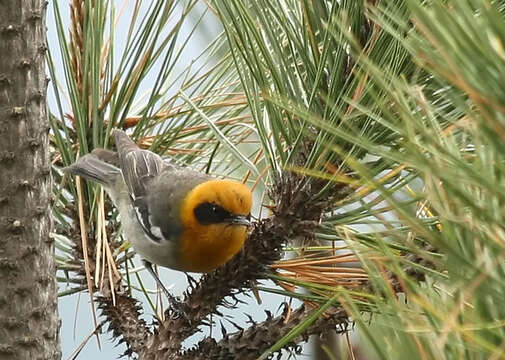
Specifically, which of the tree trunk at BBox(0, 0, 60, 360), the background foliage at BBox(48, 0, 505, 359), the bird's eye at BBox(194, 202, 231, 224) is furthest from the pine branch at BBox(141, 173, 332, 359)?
the bird's eye at BBox(194, 202, 231, 224)

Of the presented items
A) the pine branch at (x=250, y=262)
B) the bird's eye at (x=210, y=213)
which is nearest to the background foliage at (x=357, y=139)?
the pine branch at (x=250, y=262)

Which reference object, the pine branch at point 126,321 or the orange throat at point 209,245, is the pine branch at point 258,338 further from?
the orange throat at point 209,245

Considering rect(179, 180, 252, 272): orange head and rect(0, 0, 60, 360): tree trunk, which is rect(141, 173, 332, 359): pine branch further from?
rect(179, 180, 252, 272): orange head

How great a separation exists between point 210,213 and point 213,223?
1.8 inches

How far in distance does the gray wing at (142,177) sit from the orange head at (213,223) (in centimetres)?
10

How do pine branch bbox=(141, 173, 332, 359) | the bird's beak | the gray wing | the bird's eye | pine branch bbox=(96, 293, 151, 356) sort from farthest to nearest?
1. the gray wing
2. the bird's eye
3. the bird's beak
4. pine branch bbox=(96, 293, 151, 356)
5. pine branch bbox=(141, 173, 332, 359)

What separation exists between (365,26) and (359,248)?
51 centimetres

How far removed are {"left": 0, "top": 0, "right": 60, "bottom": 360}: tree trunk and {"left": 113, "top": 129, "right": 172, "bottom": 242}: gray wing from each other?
51 cm

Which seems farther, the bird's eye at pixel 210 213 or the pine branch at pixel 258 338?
the bird's eye at pixel 210 213

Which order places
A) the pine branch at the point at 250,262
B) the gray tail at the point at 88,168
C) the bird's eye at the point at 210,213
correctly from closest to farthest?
the pine branch at the point at 250,262, the gray tail at the point at 88,168, the bird's eye at the point at 210,213

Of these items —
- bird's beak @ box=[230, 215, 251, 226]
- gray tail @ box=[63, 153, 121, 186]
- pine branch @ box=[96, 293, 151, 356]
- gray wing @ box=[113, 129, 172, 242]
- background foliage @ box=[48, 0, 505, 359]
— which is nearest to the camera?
background foliage @ box=[48, 0, 505, 359]

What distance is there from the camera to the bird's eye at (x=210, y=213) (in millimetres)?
1924

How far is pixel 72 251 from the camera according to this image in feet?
5.44

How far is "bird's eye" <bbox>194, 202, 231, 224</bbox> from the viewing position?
6.31 feet
